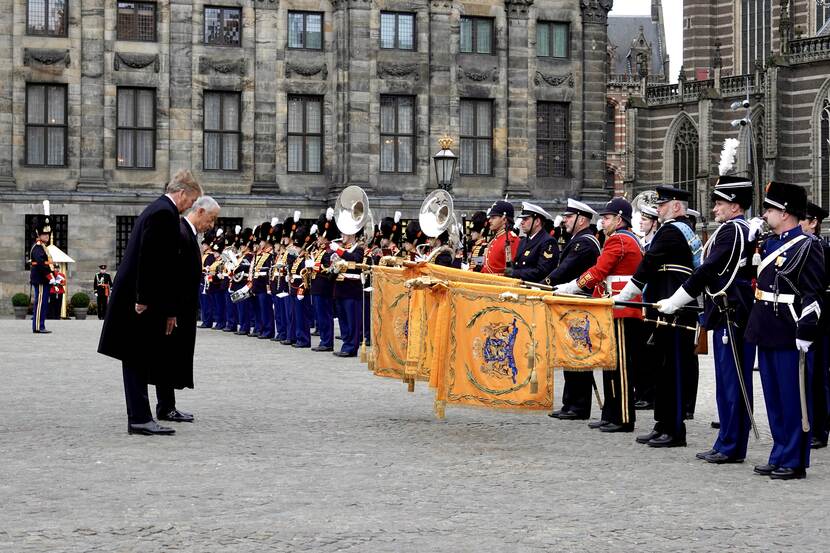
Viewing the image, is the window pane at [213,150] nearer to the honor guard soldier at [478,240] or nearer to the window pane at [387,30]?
the window pane at [387,30]

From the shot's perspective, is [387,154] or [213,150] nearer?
[213,150]

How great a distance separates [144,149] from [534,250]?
89.6ft

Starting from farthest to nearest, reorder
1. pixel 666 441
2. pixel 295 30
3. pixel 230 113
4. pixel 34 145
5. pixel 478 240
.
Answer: pixel 295 30 < pixel 230 113 < pixel 34 145 < pixel 478 240 < pixel 666 441

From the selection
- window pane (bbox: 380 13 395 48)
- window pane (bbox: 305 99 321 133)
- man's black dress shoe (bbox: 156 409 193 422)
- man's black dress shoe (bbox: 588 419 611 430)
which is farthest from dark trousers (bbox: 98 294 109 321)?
man's black dress shoe (bbox: 588 419 611 430)

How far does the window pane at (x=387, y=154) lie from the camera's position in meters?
41.1

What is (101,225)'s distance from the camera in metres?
39.1

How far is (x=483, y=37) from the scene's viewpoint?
42031mm

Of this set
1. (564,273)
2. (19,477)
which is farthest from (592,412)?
(19,477)

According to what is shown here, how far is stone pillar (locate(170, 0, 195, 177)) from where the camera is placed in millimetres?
39281

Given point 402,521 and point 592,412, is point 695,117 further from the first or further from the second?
point 402,521

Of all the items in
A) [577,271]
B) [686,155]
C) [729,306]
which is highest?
[686,155]

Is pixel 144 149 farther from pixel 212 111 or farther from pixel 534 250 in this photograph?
pixel 534 250

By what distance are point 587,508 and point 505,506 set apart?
1.65ft

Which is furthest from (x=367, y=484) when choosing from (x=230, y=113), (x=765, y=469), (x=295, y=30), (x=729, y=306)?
(x=295, y=30)
